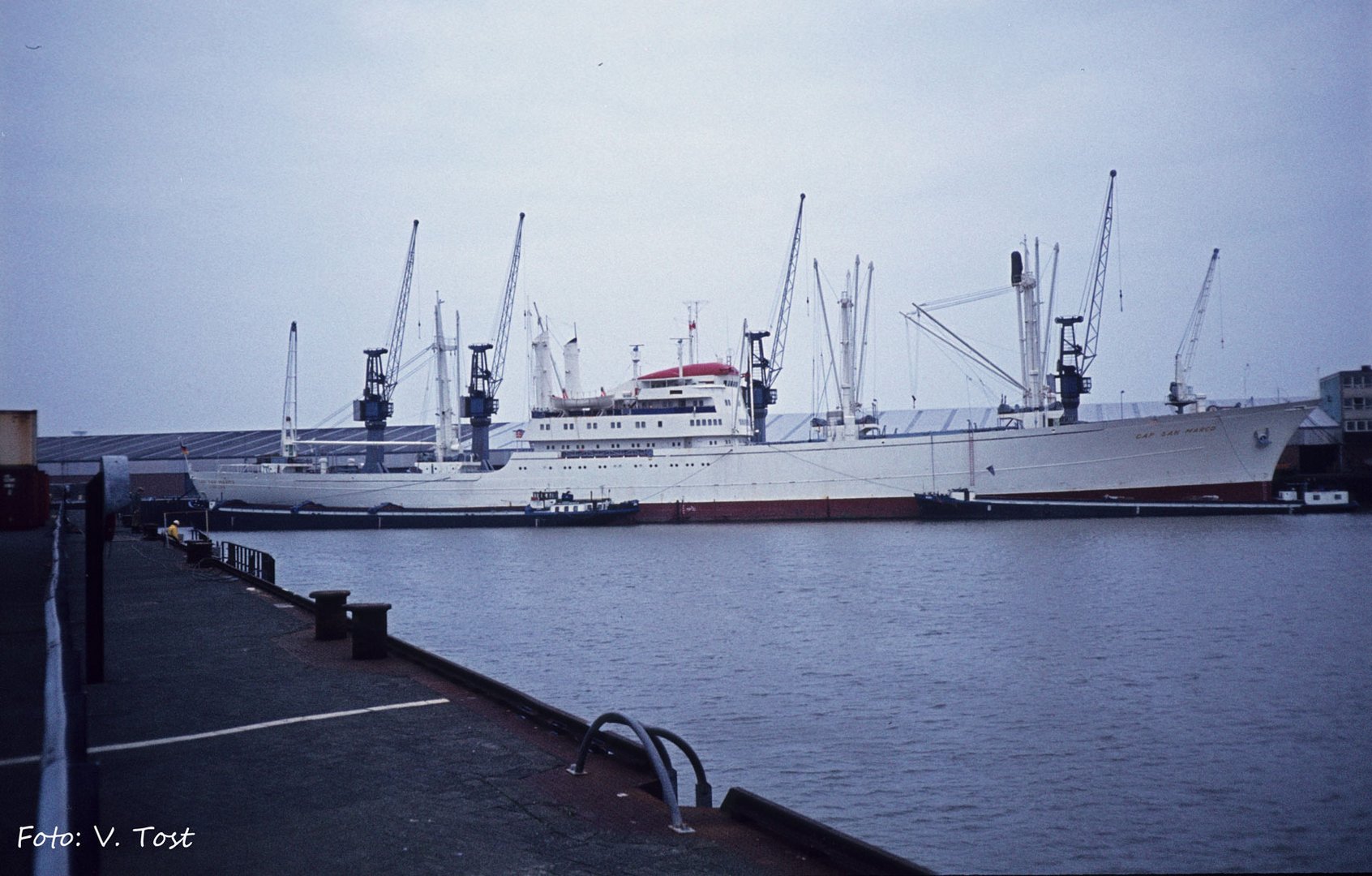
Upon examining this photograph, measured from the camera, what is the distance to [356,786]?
521 centimetres

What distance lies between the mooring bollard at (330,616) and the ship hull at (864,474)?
120 feet

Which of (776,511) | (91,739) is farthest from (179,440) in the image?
(91,739)

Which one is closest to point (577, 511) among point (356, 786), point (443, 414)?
point (443, 414)

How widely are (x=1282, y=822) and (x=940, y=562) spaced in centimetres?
1921

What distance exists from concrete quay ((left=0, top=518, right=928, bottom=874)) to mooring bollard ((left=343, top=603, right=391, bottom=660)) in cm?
20

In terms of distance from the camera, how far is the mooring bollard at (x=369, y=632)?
8.49 meters

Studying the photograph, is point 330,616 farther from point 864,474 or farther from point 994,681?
point 864,474

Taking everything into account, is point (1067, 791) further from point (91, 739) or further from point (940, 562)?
point (940, 562)

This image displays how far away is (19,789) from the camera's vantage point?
4707mm

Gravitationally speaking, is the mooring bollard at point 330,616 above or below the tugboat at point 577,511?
above

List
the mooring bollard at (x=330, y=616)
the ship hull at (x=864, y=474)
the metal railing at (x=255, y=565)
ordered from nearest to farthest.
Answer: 1. the mooring bollard at (x=330, y=616)
2. the metal railing at (x=255, y=565)
3. the ship hull at (x=864, y=474)

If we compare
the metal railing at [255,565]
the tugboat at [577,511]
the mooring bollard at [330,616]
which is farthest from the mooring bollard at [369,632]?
the tugboat at [577,511]

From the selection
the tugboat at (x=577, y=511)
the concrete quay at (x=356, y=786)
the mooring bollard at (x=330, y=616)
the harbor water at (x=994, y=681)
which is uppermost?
the mooring bollard at (x=330, y=616)

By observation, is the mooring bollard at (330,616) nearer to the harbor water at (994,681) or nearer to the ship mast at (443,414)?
the harbor water at (994,681)
